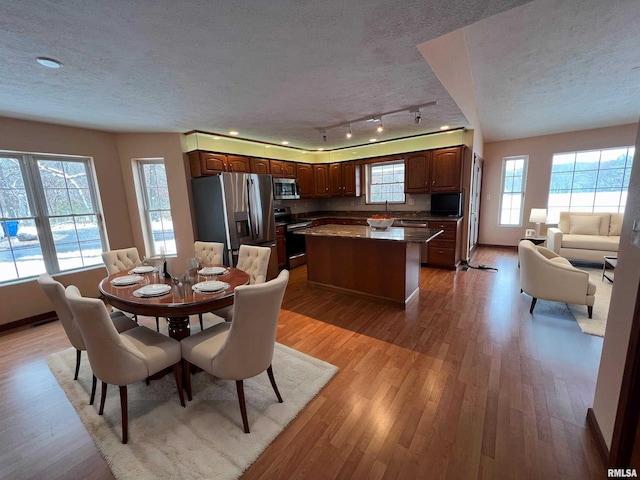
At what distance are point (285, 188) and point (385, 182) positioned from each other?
92.4 inches

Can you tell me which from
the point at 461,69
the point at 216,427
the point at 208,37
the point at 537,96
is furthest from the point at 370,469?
the point at 537,96

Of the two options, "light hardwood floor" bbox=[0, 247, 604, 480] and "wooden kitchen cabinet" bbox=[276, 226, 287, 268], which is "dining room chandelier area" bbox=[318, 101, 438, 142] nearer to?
"wooden kitchen cabinet" bbox=[276, 226, 287, 268]

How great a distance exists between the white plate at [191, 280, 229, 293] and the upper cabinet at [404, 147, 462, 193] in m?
4.32

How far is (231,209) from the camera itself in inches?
157

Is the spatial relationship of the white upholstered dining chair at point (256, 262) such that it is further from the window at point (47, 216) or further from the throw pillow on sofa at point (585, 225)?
the throw pillow on sofa at point (585, 225)

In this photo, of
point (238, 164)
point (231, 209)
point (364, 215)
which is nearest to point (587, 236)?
point (364, 215)

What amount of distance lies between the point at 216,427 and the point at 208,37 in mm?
2527

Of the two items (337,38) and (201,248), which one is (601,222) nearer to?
(337,38)

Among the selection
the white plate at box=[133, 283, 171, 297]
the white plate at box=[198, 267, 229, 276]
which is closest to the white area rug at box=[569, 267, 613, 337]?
the white plate at box=[198, 267, 229, 276]

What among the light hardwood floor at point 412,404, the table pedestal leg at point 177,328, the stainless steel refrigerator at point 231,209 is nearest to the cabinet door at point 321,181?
the stainless steel refrigerator at point 231,209

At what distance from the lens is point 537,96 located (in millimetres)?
3561

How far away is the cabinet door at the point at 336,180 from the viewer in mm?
6137

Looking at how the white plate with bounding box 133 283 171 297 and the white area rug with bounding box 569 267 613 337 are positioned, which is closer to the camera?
the white plate with bounding box 133 283 171 297

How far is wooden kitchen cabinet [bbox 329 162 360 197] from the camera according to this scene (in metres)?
5.96
